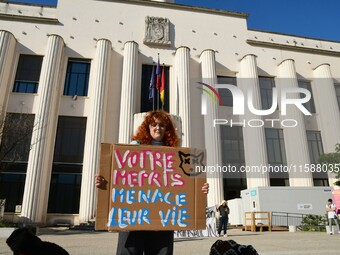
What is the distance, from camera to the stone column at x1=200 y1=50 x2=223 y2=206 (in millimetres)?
22391

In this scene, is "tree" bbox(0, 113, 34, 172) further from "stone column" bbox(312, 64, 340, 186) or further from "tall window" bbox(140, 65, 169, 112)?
"stone column" bbox(312, 64, 340, 186)

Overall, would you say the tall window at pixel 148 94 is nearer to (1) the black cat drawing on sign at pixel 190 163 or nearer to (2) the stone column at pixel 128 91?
(2) the stone column at pixel 128 91

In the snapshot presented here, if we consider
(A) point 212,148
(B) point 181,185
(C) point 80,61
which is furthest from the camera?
(C) point 80,61

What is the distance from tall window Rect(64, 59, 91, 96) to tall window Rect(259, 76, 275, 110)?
628 inches

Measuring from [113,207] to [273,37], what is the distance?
32.0 metres

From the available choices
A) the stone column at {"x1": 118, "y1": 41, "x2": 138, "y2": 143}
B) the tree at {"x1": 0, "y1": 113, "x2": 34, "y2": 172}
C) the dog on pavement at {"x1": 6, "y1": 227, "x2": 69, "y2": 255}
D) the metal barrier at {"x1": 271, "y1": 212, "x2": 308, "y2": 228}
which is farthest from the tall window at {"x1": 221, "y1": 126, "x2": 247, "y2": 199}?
the dog on pavement at {"x1": 6, "y1": 227, "x2": 69, "y2": 255}

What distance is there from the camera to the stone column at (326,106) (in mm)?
26891

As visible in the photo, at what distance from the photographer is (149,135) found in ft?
9.68

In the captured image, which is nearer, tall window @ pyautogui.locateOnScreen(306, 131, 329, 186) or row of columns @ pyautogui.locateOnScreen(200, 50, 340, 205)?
row of columns @ pyautogui.locateOnScreen(200, 50, 340, 205)

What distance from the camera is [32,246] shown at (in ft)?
7.30

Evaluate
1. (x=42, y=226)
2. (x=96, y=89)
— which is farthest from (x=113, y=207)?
(x=96, y=89)

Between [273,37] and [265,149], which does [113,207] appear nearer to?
[265,149]

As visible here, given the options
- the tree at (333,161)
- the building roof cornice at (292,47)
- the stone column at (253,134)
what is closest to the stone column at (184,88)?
the stone column at (253,134)

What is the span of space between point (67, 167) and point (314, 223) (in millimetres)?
17060
